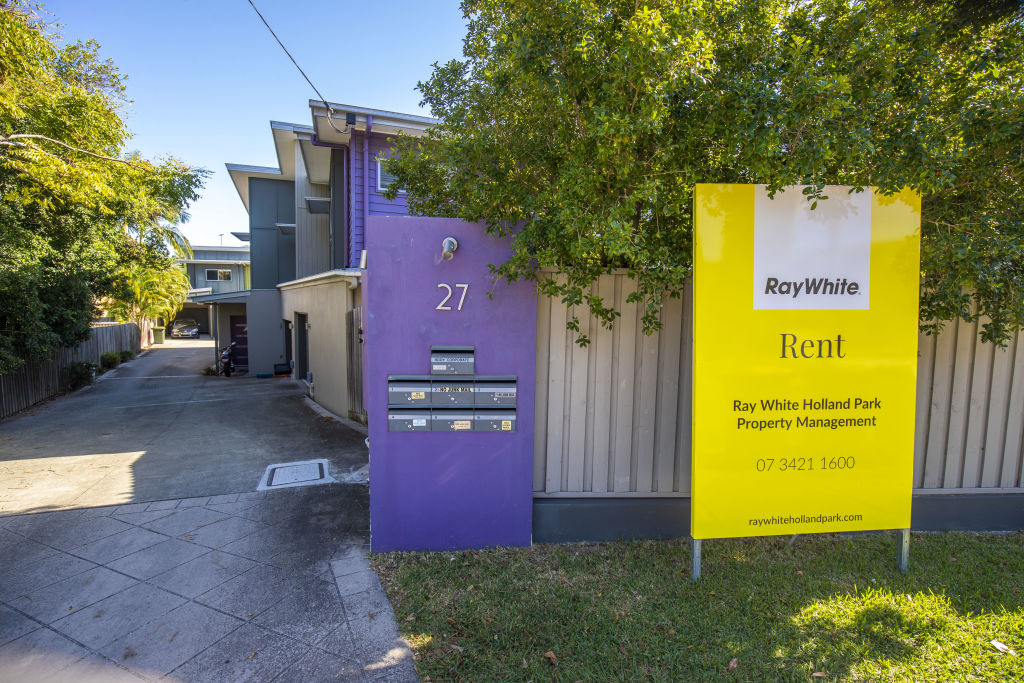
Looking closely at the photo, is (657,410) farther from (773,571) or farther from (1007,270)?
(1007,270)

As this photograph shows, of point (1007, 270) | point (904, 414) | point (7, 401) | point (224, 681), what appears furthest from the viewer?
point (7, 401)

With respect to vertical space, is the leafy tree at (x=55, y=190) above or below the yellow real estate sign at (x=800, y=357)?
above

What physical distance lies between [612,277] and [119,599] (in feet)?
13.7

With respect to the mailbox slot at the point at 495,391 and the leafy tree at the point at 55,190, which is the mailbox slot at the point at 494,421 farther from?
the leafy tree at the point at 55,190

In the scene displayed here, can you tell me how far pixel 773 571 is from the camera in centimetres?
359

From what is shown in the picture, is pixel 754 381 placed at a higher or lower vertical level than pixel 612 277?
lower

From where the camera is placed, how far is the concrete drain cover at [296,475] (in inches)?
211

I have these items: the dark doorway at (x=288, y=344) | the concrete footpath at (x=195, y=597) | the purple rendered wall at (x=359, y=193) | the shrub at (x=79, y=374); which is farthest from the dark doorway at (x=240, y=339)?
the concrete footpath at (x=195, y=597)

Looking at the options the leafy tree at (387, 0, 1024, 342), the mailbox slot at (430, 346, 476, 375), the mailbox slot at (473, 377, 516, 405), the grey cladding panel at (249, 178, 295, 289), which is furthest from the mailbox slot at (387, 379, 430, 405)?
the grey cladding panel at (249, 178, 295, 289)

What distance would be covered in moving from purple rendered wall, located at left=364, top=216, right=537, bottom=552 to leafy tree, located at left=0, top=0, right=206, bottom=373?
7.61 metres

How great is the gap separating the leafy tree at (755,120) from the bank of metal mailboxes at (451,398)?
835mm

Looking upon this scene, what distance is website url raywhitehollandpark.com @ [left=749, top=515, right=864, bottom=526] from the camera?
11.1ft

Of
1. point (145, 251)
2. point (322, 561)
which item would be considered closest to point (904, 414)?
point (322, 561)

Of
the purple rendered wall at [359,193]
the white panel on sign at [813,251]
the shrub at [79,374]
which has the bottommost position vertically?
the shrub at [79,374]
